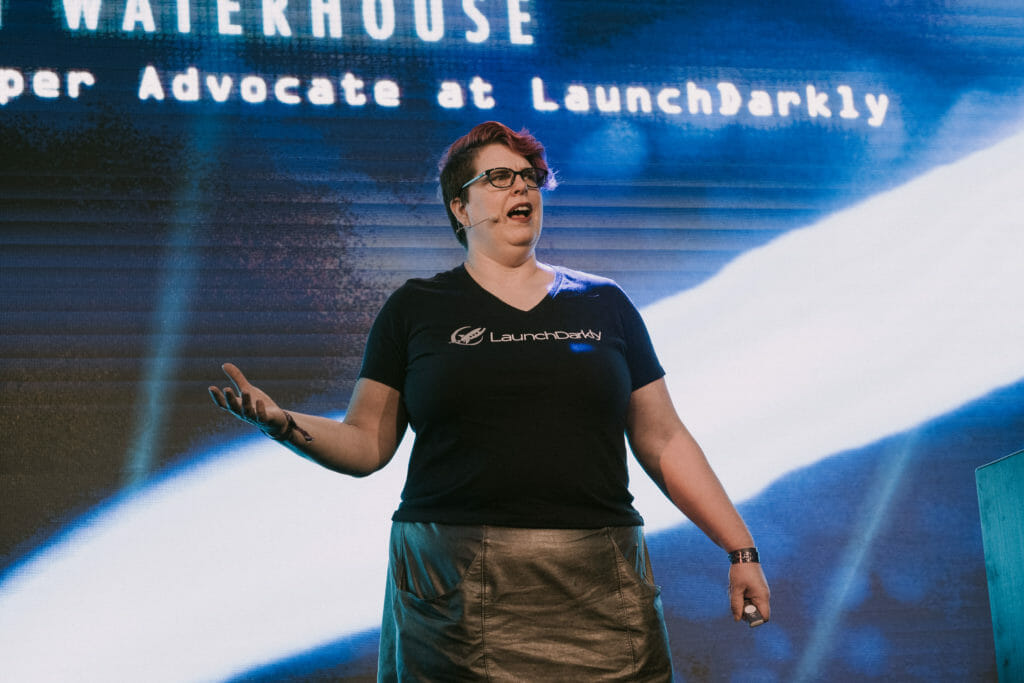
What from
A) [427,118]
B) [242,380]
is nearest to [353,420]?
[242,380]

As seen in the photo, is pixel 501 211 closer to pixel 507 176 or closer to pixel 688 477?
pixel 507 176

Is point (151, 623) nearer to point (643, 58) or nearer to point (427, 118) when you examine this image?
point (427, 118)

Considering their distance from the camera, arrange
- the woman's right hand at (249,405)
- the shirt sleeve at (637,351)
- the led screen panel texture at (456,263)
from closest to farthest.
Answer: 1. the woman's right hand at (249,405)
2. the shirt sleeve at (637,351)
3. the led screen panel texture at (456,263)

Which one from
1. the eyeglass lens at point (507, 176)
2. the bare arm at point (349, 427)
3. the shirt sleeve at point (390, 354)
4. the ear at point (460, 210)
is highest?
the eyeglass lens at point (507, 176)

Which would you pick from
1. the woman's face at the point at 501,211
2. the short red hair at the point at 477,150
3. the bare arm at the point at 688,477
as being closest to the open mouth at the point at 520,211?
the woman's face at the point at 501,211

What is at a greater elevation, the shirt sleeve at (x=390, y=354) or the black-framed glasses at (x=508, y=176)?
the black-framed glasses at (x=508, y=176)

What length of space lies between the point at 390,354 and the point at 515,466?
12.9 inches

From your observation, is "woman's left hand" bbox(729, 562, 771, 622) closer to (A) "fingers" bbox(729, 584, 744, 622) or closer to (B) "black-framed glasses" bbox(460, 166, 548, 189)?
(A) "fingers" bbox(729, 584, 744, 622)

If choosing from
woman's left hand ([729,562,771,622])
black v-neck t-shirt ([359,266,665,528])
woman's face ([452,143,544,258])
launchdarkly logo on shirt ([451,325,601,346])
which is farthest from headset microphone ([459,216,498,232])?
woman's left hand ([729,562,771,622])

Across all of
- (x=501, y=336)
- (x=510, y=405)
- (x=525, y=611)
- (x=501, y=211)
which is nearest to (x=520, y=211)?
(x=501, y=211)

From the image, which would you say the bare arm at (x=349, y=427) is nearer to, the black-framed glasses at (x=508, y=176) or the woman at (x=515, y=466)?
the woman at (x=515, y=466)

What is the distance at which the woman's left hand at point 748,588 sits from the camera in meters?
1.65

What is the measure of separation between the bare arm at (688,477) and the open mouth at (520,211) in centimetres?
A: 37

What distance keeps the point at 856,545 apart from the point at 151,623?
1940 mm
